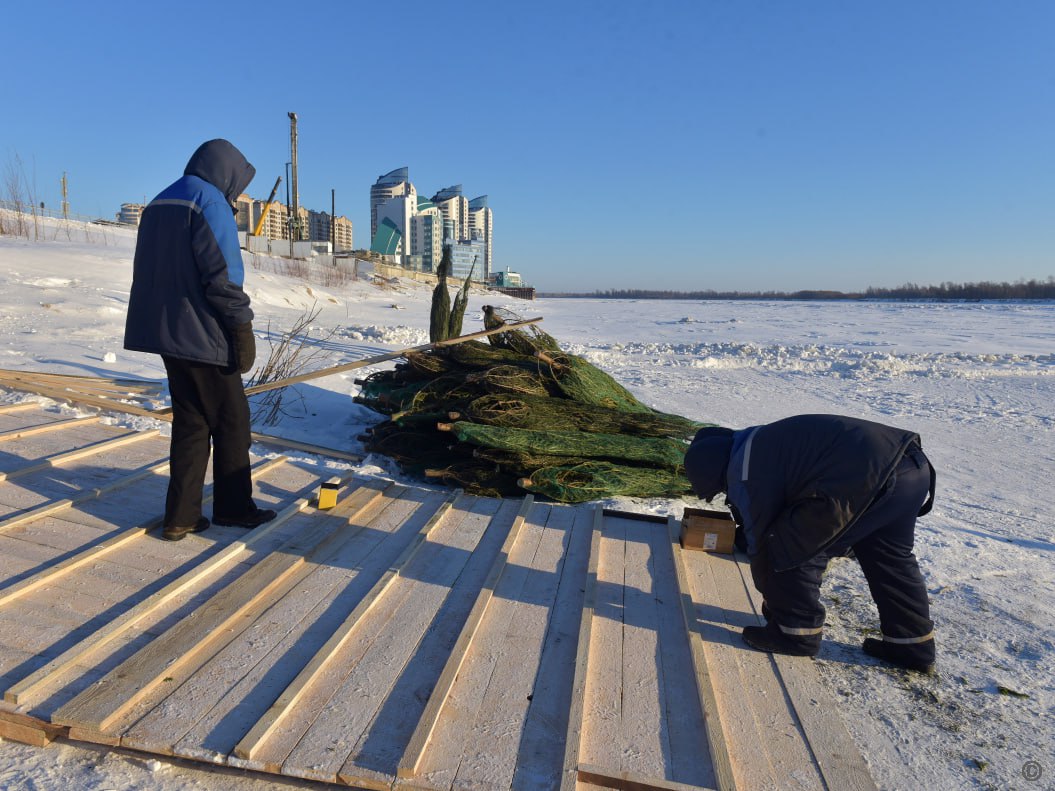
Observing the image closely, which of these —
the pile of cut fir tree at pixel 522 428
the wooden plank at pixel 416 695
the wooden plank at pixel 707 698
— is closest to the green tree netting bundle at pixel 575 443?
the pile of cut fir tree at pixel 522 428

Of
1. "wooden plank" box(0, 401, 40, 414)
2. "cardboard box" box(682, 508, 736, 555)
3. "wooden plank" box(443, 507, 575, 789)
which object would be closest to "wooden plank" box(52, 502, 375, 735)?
"wooden plank" box(443, 507, 575, 789)

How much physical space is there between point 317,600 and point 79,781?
1.05m

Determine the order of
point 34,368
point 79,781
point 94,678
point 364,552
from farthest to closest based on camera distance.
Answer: point 34,368
point 364,552
point 94,678
point 79,781

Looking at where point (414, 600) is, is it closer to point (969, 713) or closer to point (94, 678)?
point (94, 678)

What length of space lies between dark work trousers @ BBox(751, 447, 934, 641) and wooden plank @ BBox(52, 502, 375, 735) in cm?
213

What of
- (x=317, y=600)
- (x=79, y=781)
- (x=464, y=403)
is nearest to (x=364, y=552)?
(x=317, y=600)

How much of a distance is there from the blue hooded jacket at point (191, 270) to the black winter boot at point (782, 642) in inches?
108

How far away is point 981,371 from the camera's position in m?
13.1

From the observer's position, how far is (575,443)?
4.92 meters

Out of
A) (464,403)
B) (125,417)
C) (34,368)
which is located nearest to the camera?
(464,403)

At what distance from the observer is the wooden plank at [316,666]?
6.35ft

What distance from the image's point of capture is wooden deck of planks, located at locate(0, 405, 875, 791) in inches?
78.7

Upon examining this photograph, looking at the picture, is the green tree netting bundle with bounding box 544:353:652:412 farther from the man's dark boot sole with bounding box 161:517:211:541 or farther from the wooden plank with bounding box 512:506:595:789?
the man's dark boot sole with bounding box 161:517:211:541

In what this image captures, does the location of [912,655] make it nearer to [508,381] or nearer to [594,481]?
[594,481]
